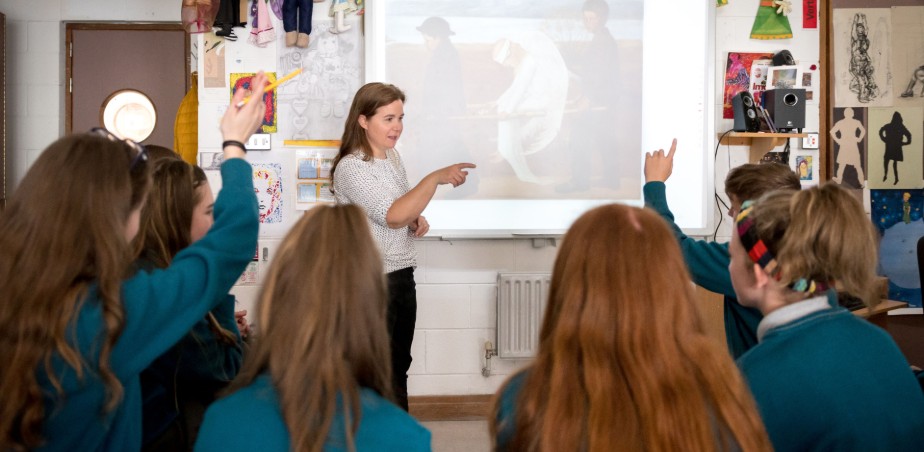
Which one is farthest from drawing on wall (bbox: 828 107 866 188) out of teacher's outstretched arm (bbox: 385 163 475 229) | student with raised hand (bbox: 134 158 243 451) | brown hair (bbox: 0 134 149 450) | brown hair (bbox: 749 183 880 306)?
brown hair (bbox: 0 134 149 450)

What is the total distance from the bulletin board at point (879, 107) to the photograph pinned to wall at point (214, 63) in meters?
2.74

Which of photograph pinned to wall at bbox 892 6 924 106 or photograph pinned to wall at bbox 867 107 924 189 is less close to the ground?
photograph pinned to wall at bbox 892 6 924 106

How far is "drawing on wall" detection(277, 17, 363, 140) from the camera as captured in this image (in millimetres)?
3766

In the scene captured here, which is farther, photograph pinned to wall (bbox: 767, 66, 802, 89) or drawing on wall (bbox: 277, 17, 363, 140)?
photograph pinned to wall (bbox: 767, 66, 802, 89)

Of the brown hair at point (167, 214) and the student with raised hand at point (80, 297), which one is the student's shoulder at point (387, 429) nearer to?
the student with raised hand at point (80, 297)

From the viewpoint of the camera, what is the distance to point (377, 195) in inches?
115

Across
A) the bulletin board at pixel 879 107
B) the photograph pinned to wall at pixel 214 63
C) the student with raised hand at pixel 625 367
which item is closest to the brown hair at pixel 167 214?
the student with raised hand at pixel 625 367

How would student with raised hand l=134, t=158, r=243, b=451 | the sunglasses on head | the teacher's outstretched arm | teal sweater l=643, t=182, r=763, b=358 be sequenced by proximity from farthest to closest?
the teacher's outstretched arm → teal sweater l=643, t=182, r=763, b=358 → student with raised hand l=134, t=158, r=243, b=451 → the sunglasses on head

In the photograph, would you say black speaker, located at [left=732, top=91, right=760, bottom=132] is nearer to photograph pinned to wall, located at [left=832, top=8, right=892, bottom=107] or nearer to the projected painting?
the projected painting

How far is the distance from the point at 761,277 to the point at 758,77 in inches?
106

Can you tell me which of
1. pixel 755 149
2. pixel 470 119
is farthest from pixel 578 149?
pixel 755 149

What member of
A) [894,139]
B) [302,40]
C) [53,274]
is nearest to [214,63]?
[302,40]

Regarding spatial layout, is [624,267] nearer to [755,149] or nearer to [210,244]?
[210,244]

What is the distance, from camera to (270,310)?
1.22m
